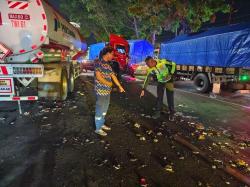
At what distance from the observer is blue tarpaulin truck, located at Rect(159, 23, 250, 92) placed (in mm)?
10953

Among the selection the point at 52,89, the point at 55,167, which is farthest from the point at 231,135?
the point at 52,89

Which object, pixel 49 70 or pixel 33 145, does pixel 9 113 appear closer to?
pixel 49 70

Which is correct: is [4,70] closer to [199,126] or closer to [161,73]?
[161,73]

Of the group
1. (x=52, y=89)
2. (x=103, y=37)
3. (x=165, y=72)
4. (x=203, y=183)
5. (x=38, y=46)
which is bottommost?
(x=203, y=183)

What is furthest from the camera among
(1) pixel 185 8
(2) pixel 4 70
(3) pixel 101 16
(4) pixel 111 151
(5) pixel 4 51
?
(3) pixel 101 16

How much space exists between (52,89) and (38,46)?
146 centimetres

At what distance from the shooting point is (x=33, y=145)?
5070mm

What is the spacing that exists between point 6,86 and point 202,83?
9935 mm

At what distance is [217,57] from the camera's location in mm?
12234

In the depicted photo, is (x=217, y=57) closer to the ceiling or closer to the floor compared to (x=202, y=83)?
closer to the ceiling

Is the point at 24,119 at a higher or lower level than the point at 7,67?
lower

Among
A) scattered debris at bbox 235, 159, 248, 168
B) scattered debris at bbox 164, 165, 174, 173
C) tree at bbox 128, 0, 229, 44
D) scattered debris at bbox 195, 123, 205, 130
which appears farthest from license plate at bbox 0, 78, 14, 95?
tree at bbox 128, 0, 229, 44

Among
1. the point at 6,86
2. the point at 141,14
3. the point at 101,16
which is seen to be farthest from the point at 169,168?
the point at 101,16

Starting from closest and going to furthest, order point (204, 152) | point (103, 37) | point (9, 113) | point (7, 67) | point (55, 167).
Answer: point (55, 167)
point (204, 152)
point (7, 67)
point (9, 113)
point (103, 37)
